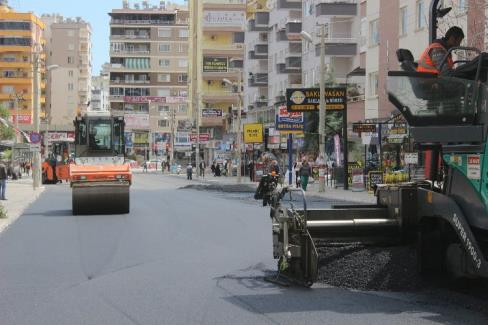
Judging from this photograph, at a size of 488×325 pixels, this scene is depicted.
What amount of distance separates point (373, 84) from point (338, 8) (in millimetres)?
14144

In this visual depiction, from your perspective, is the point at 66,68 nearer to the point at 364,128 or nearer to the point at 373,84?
the point at 373,84

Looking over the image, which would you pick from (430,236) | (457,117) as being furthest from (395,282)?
(457,117)

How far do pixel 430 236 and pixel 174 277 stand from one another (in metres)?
3.85

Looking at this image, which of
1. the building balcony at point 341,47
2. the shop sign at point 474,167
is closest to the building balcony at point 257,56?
the building balcony at point 341,47

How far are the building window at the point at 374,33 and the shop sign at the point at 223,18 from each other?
185 ft

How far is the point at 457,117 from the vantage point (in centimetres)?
924

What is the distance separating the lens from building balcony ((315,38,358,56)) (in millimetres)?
60656

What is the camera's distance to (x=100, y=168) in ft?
84.6

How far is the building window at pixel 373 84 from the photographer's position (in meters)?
48.0

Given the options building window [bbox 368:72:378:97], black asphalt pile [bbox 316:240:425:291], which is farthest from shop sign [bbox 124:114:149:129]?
black asphalt pile [bbox 316:240:425:291]

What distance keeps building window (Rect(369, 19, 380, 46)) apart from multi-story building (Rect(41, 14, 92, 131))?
97.4 meters

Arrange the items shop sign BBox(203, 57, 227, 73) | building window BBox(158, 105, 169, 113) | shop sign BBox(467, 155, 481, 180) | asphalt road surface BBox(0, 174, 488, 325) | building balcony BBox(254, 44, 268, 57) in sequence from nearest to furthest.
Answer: shop sign BBox(467, 155, 481, 180) → asphalt road surface BBox(0, 174, 488, 325) → building balcony BBox(254, 44, 268, 57) → shop sign BBox(203, 57, 227, 73) → building window BBox(158, 105, 169, 113)

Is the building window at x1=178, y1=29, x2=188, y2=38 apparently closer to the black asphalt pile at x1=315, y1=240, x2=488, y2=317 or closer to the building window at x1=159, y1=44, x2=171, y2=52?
the building window at x1=159, y1=44, x2=171, y2=52

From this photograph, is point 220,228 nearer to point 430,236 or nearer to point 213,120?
point 430,236
